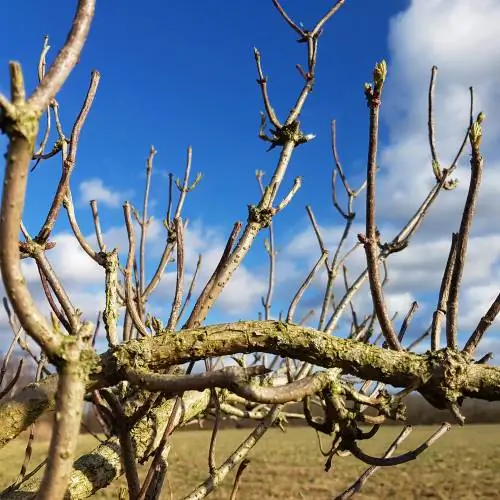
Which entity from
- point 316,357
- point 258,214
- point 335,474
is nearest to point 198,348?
point 316,357

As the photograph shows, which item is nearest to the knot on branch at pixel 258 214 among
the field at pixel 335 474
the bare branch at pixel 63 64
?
the bare branch at pixel 63 64

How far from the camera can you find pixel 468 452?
1134 inches

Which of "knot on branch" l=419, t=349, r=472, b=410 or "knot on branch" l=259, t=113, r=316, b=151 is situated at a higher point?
A: "knot on branch" l=259, t=113, r=316, b=151

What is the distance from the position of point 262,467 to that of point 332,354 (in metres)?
25.3

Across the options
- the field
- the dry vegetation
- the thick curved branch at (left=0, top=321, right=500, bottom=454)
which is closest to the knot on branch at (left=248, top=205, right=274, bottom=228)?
the dry vegetation

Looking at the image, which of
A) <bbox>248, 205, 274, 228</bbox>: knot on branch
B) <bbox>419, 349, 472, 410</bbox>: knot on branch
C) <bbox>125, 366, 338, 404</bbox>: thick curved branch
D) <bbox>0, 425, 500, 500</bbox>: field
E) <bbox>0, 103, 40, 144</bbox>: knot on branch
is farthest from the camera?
<bbox>0, 425, 500, 500</bbox>: field

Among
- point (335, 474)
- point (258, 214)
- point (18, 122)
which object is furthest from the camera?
point (335, 474)

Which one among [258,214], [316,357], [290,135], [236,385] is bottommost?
[236,385]

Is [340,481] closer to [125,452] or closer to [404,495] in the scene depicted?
[404,495]

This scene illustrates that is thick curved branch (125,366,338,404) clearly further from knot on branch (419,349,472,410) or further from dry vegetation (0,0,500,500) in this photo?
knot on branch (419,349,472,410)

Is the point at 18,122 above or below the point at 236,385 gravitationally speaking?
above

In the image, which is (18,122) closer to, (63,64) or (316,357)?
(63,64)

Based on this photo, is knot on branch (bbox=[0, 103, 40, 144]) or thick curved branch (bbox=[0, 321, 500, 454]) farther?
thick curved branch (bbox=[0, 321, 500, 454])

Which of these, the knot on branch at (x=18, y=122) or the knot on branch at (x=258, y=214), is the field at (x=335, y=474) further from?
the knot on branch at (x=18, y=122)
